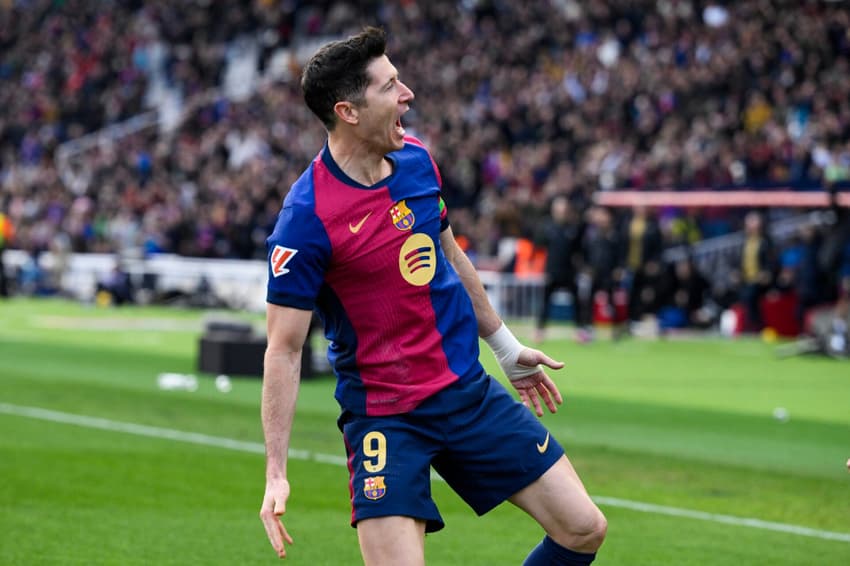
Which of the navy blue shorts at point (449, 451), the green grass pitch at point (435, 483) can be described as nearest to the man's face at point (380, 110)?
the navy blue shorts at point (449, 451)

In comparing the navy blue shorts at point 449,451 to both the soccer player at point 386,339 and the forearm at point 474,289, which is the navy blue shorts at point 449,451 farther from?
the forearm at point 474,289

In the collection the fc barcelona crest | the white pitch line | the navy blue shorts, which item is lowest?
the white pitch line

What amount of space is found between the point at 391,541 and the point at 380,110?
141 centimetres

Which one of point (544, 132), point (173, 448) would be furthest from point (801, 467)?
point (544, 132)

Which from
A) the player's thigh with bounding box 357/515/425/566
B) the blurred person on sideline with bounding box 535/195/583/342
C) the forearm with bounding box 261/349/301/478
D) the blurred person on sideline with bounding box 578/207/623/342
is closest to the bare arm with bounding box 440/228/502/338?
the forearm with bounding box 261/349/301/478

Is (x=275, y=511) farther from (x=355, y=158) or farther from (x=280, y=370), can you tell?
(x=355, y=158)

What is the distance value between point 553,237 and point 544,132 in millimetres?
7331

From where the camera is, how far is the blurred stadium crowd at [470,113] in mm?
26891

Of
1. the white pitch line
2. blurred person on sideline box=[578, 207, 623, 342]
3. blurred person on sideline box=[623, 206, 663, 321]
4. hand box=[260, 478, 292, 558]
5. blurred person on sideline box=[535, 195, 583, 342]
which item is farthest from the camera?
blurred person on sideline box=[623, 206, 663, 321]

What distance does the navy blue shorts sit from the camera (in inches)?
199

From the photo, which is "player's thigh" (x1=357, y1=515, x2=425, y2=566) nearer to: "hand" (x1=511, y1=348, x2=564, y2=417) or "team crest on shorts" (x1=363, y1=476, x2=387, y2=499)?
"team crest on shorts" (x1=363, y1=476, x2=387, y2=499)

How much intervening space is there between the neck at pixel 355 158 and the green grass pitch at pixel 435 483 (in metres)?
3.25

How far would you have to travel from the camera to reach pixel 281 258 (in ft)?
16.6

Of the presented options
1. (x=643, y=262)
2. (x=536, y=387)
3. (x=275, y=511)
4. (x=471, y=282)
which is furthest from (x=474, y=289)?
(x=643, y=262)
